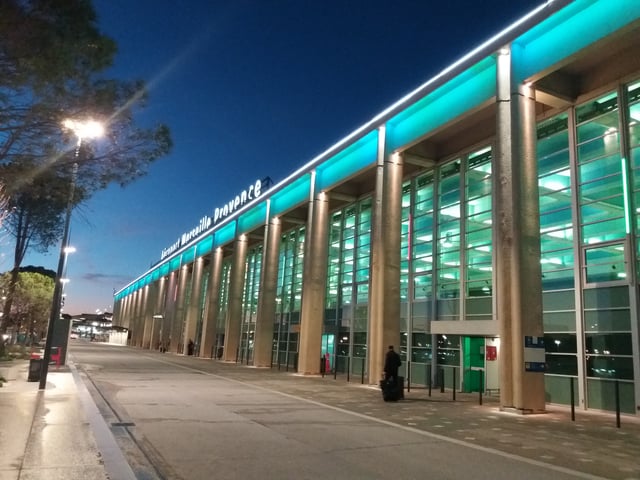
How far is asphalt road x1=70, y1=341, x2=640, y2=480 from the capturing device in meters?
7.10

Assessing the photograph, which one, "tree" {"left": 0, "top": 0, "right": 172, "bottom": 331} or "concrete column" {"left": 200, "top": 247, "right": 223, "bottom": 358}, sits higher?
"tree" {"left": 0, "top": 0, "right": 172, "bottom": 331}

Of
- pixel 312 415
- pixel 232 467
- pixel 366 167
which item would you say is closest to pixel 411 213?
pixel 366 167

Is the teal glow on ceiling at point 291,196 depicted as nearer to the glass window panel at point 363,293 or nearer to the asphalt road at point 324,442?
the glass window panel at point 363,293

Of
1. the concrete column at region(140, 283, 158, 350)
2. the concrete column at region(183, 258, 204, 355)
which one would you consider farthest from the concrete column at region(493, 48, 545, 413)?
the concrete column at region(140, 283, 158, 350)

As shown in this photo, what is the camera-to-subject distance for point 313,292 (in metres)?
27.5

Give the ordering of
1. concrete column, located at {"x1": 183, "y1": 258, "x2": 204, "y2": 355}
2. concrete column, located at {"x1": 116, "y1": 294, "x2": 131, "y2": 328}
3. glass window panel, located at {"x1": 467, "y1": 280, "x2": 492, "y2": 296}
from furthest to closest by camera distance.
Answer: concrete column, located at {"x1": 116, "y1": 294, "x2": 131, "y2": 328} → concrete column, located at {"x1": 183, "y1": 258, "x2": 204, "y2": 355} → glass window panel, located at {"x1": 467, "y1": 280, "x2": 492, "y2": 296}

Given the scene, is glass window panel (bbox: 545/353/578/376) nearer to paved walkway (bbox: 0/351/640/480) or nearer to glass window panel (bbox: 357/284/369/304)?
paved walkway (bbox: 0/351/640/480)

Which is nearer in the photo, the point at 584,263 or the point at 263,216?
the point at 584,263

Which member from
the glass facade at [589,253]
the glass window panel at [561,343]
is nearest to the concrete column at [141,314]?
the glass window panel at [561,343]

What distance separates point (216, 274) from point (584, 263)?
3419 centimetres

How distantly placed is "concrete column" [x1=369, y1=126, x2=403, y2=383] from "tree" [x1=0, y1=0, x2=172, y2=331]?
10.8 meters

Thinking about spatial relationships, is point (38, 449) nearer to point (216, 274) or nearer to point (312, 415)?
point (312, 415)

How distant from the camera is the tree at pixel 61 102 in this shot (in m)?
10.5

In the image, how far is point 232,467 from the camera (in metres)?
7.07
